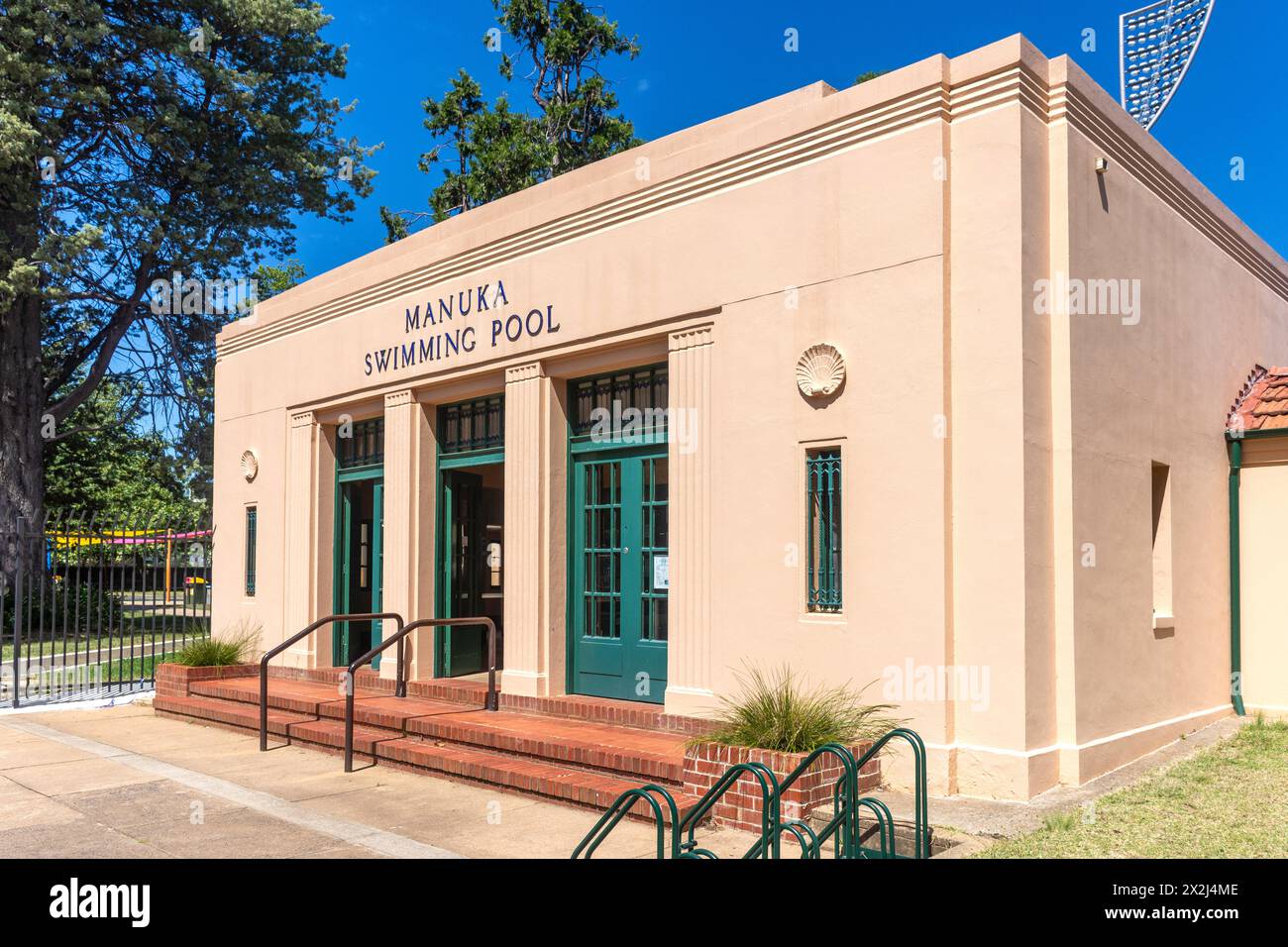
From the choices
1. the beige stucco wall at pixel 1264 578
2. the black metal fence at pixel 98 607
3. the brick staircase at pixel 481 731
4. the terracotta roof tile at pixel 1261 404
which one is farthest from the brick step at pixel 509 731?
the terracotta roof tile at pixel 1261 404

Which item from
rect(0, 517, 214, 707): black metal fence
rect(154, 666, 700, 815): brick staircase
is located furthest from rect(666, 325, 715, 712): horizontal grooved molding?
rect(0, 517, 214, 707): black metal fence

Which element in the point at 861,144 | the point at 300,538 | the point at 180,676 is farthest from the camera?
the point at 300,538

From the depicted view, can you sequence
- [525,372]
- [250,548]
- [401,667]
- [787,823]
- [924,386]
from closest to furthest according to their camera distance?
[787,823], [924,386], [525,372], [401,667], [250,548]

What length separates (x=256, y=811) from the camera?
→ 7.48m

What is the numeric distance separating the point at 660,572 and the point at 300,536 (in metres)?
6.08

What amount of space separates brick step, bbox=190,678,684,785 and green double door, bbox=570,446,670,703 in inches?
27.2

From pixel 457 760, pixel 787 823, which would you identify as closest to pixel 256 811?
pixel 457 760

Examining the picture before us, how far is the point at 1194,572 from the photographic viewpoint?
9773 millimetres

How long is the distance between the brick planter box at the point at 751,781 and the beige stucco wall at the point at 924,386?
0.80 m

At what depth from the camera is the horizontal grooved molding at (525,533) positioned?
396 inches

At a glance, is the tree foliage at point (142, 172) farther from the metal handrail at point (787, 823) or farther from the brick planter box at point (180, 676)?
the metal handrail at point (787, 823)

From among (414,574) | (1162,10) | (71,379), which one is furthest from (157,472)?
(1162,10)

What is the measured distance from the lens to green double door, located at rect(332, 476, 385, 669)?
13047 mm

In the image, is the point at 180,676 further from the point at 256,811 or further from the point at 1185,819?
the point at 1185,819
